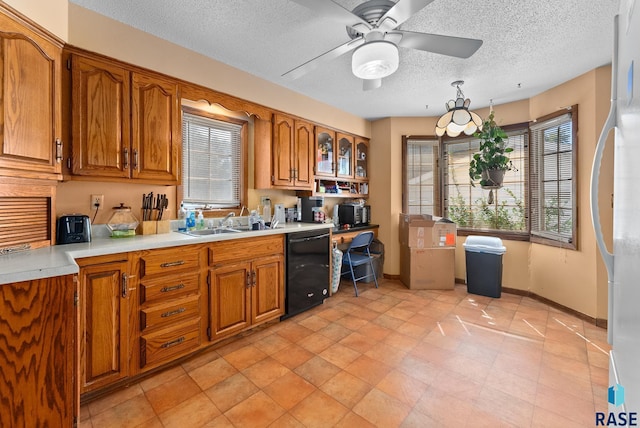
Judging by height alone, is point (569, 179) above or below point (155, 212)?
above

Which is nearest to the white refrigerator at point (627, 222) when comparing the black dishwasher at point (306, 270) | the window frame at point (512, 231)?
the black dishwasher at point (306, 270)

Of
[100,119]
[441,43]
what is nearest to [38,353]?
[100,119]

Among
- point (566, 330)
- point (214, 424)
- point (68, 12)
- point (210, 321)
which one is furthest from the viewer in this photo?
point (566, 330)

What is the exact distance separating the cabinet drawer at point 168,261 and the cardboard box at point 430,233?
9.35 ft

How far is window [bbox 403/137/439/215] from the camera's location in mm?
4422

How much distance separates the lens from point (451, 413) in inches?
64.9

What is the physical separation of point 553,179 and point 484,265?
1.31m

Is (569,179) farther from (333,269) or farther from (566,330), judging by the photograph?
(333,269)

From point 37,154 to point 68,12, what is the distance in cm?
106

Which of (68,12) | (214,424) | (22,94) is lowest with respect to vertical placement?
(214,424)

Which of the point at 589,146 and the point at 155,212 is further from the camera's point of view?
the point at 589,146

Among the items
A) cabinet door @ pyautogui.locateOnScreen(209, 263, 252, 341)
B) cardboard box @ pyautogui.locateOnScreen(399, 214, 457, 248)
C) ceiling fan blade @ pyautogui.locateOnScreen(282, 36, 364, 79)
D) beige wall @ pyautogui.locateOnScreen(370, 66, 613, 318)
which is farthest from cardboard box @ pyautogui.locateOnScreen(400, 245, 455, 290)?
ceiling fan blade @ pyautogui.locateOnScreen(282, 36, 364, 79)

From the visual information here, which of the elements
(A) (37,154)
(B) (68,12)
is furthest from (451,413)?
(B) (68,12)

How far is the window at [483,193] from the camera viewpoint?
3.79 metres
